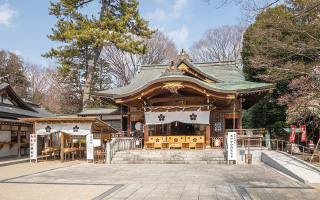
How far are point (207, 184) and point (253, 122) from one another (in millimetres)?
18084

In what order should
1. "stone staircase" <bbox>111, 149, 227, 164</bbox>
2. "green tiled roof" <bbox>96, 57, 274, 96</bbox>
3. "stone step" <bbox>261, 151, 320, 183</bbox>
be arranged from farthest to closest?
1. "green tiled roof" <bbox>96, 57, 274, 96</bbox>
2. "stone staircase" <bbox>111, 149, 227, 164</bbox>
3. "stone step" <bbox>261, 151, 320, 183</bbox>

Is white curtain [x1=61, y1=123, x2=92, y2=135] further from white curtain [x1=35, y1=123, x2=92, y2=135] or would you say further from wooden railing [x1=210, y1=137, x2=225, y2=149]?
wooden railing [x1=210, y1=137, x2=225, y2=149]

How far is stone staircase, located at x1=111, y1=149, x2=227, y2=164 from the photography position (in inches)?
503

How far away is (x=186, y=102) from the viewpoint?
1677 centimetres

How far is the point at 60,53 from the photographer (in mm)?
23875

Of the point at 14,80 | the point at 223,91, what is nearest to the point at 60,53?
the point at 14,80

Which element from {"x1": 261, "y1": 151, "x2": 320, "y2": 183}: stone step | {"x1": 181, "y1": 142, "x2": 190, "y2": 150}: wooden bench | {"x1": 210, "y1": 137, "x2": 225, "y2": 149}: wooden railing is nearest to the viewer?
{"x1": 261, "y1": 151, "x2": 320, "y2": 183}: stone step

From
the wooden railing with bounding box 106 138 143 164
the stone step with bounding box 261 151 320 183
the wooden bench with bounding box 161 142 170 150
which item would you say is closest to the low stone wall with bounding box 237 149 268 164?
the stone step with bounding box 261 151 320 183

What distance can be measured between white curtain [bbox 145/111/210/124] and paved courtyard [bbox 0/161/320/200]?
5.88 metres

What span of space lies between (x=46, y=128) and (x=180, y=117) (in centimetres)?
784

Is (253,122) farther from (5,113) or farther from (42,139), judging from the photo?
(5,113)

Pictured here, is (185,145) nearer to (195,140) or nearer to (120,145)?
(195,140)

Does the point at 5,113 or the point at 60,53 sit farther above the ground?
the point at 60,53

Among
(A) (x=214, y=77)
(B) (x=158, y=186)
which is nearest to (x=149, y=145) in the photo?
(A) (x=214, y=77)
